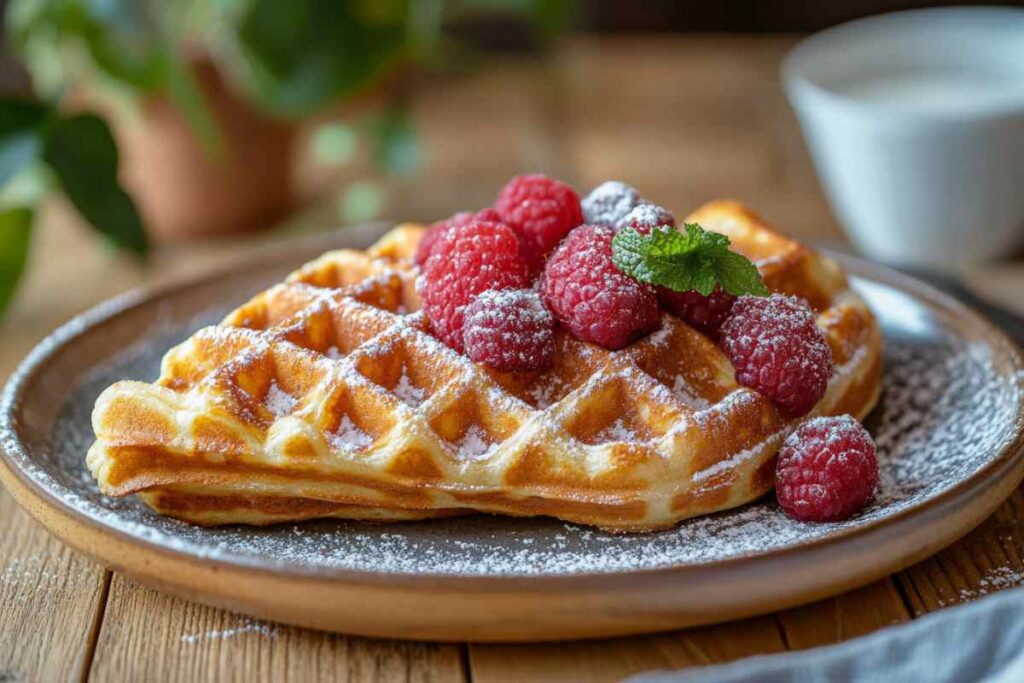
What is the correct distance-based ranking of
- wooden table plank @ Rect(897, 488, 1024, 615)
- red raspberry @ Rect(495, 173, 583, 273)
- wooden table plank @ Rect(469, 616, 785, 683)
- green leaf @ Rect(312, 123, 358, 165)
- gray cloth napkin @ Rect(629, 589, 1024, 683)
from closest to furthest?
gray cloth napkin @ Rect(629, 589, 1024, 683), wooden table plank @ Rect(469, 616, 785, 683), wooden table plank @ Rect(897, 488, 1024, 615), red raspberry @ Rect(495, 173, 583, 273), green leaf @ Rect(312, 123, 358, 165)

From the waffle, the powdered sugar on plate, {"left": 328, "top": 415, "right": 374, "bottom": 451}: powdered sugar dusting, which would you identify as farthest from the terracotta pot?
{"left": 328, "top": 415, "right": 374, "bottom": 451}: powdered sugar dusting

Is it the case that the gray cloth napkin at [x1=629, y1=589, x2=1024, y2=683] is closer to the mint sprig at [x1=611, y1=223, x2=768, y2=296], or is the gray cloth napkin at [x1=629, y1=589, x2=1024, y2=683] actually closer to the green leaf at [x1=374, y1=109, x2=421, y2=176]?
the mint sprig at [x1=611, y1=223, x2=768, y2=296]

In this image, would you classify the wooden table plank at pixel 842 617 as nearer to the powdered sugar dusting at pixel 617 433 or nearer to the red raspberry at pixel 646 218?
the powdered sugar dusting at pixel 617 433

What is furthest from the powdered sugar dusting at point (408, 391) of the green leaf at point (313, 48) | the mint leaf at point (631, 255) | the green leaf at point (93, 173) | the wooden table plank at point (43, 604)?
the green leaf at point (313, 48)

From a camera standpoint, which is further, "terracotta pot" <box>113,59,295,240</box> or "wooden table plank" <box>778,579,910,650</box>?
"terracotta pot" <box>113,59,295,240</box>

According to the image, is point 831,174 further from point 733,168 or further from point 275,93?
point 275,93

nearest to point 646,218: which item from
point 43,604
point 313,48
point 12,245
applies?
point 43,604

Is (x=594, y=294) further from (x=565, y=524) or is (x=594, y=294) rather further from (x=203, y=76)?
(x=203, y=76)
